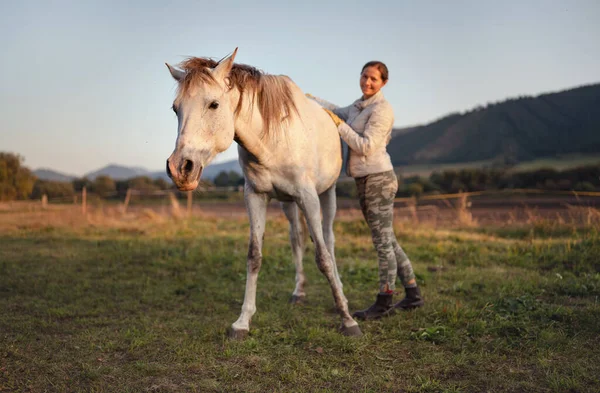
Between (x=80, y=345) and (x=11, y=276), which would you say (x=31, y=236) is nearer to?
(x=11, y=276)

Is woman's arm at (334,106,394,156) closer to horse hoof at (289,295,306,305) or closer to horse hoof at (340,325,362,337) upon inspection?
horse hoof at (340,325,362,337)

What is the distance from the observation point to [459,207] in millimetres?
12445

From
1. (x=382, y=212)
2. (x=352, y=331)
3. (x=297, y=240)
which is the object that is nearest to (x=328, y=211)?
(x=297, y=240)

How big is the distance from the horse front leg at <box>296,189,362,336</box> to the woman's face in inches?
48.3

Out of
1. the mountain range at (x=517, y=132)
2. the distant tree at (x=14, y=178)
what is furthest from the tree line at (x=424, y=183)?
the mountain range at (x=517, y=132)

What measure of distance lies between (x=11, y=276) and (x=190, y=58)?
466cm

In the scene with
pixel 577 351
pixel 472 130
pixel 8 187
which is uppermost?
pixel 472 130

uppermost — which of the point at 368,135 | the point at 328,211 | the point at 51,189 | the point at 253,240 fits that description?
the point at 368,135

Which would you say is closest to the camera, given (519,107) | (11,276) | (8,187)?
(11,276)

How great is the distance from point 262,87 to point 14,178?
2308 centimetres

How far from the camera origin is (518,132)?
53406 mm

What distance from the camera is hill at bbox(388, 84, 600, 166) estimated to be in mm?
48037

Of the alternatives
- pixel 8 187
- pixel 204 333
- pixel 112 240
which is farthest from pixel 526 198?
pixel 8 187

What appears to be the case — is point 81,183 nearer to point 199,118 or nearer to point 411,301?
point 411,301
